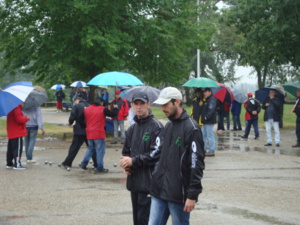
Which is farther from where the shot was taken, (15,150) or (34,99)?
(34,99)

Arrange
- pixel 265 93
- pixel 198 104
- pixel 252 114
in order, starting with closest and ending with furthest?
pixel 198 104, pixel 265 93, pixel 252 114

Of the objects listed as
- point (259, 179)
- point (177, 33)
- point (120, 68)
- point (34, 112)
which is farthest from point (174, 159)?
point (177, 33)

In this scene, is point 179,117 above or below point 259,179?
above

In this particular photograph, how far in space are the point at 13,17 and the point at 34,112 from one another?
772cm

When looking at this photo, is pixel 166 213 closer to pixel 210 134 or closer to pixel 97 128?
pixel 97 128

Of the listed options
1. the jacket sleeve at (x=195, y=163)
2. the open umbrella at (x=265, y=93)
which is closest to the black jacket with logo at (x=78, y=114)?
the jacket sleeve at (x=195, y=163)

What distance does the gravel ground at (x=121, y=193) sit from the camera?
7.83 meters

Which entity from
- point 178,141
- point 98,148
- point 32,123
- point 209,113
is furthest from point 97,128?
point 178,141

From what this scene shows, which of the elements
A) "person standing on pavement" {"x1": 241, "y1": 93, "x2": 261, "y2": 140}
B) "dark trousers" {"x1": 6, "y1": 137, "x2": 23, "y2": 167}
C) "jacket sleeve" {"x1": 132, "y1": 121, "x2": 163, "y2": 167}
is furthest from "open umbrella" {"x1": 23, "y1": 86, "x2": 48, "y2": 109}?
"person standing on pavement" {"x1": 241, "y1": 93, "x2": 261, "y2": 140}

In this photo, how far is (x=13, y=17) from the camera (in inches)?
793

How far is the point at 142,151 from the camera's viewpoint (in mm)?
6082

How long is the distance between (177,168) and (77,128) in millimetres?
7754

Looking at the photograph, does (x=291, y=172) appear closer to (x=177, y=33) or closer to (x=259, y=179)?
(x=259, y=179)

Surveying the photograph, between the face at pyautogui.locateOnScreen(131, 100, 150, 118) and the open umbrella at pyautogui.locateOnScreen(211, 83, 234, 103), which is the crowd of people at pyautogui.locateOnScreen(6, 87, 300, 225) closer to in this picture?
the face at pyautogui.locateOnScreen(131, 100, 150, 118)
